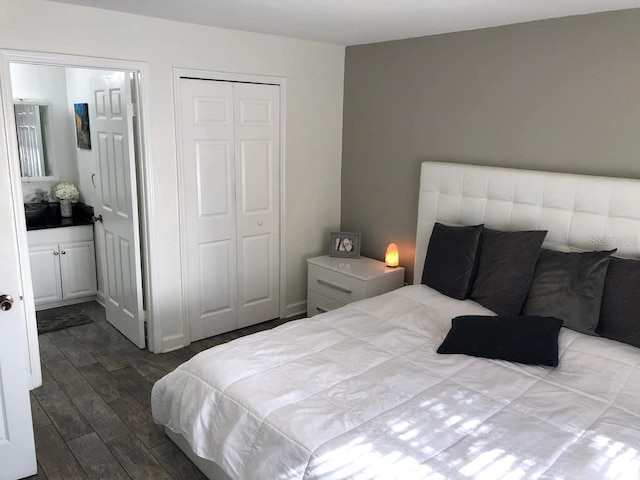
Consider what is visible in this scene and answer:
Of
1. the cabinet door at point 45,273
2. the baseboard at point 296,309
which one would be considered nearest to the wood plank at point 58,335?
the cabinet door at point 45,273

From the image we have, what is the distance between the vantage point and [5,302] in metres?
2.32

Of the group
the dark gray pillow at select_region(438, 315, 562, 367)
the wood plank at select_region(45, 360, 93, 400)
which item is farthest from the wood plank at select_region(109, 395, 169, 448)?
the dark gray pillow at select_region(438, 315, 562, 367)

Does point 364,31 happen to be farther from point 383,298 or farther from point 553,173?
point 383,298

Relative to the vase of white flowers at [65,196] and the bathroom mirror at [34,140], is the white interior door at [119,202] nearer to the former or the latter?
the vase of white flowers at [65,196]

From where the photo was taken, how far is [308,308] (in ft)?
14.5

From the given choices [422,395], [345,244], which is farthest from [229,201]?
[422,395]

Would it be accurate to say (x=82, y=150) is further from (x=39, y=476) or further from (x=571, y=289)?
(x=571, y=289)

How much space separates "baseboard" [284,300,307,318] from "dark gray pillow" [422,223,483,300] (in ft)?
4.85

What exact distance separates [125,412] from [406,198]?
2.51 meters

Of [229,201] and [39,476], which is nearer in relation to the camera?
[39,476]

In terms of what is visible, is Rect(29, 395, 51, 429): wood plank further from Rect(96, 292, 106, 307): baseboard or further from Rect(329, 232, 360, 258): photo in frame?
Rect(329, 232, 360, 258): photo in frame

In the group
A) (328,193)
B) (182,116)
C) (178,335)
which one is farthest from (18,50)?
(328,193)

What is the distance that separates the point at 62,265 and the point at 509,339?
151 inches

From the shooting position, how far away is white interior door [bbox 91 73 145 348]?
3.57m
